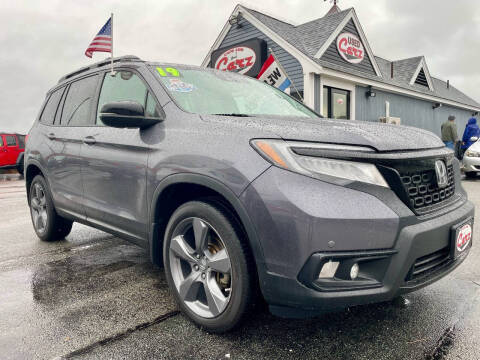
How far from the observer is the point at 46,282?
325 centimetres

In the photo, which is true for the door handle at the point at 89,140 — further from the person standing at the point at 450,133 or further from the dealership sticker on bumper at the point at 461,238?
the person standing at the point at 450,133

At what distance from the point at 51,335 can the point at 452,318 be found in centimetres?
245

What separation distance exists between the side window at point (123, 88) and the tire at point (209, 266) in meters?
1.08

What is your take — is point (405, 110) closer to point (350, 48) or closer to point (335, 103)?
point (350, 48)

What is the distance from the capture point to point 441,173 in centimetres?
228

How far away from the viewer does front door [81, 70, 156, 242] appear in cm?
275

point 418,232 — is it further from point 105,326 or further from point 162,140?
point 105,326

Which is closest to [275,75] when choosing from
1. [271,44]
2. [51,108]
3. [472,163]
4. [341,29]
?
[51,108]

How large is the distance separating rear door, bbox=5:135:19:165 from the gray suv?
51.4ft

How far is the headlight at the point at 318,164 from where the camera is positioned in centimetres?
192

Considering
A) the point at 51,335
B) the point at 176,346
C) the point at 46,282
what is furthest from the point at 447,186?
the point at 46,282

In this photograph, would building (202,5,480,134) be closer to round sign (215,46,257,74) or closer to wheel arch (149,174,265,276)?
round sign (215,46,257,74)

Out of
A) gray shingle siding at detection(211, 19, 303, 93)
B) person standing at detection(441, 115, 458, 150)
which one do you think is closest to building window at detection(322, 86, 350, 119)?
gray shingle siding at detection(211, 19, 303, 93)

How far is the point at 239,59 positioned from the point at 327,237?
12565 mm
